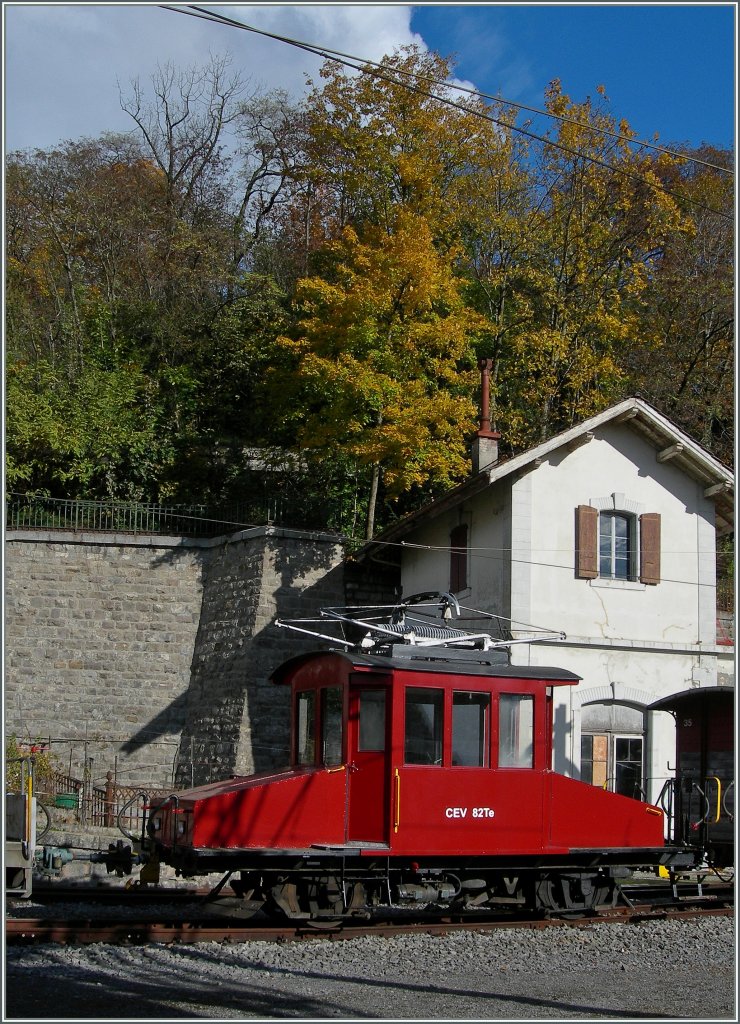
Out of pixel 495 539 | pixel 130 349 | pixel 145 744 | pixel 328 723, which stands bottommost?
pixel 145 744

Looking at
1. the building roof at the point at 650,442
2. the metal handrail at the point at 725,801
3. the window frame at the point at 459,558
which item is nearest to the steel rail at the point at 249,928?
the metal handrail at the point at 725,801

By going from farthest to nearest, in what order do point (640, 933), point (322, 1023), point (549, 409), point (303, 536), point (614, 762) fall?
point (549, 409) < point (303, 536) < point (614, 762) < point (640, 933) < point (322, 1023)

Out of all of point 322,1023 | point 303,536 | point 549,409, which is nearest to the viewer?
point 322,1023

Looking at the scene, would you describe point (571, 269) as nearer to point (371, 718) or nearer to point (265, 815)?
point (371, 718)

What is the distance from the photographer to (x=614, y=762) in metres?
19.8

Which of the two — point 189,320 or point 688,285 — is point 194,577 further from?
point 688,285

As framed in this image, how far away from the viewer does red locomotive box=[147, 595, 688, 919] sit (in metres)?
11.3

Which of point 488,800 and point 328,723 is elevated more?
point 328,723

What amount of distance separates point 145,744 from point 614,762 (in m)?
10.8

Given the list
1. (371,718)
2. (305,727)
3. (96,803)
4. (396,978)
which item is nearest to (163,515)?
(96,803)

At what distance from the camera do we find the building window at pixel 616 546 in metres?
20.7

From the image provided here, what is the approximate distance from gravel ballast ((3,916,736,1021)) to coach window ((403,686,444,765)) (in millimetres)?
1833

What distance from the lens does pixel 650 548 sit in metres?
20.8

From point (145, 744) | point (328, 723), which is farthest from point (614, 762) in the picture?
point (145, 744)
